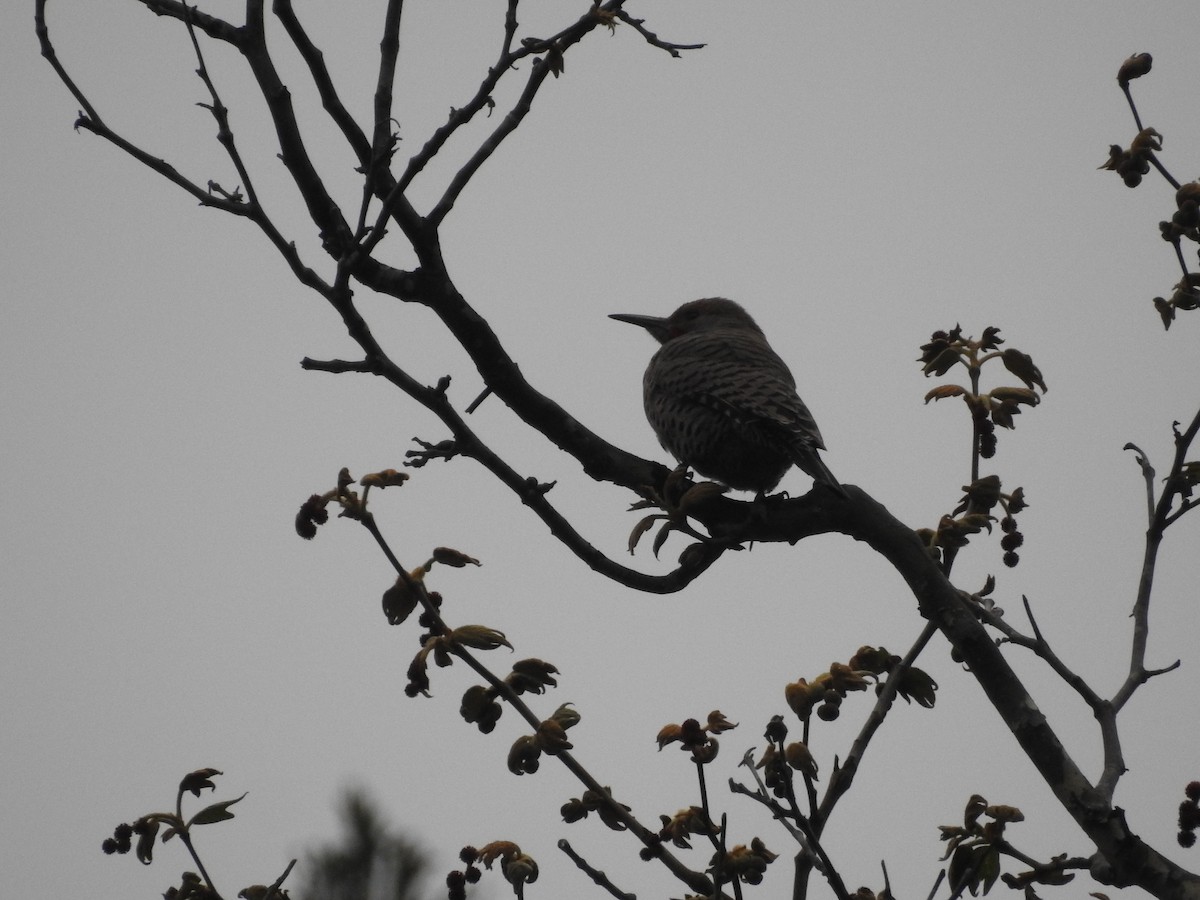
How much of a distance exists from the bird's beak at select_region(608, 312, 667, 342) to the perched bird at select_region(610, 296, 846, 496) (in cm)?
102

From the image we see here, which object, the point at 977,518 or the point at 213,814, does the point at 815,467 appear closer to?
the point at 977,518

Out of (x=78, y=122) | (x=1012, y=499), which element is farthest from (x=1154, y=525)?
(x=78, y=122)

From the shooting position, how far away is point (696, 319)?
732 cm

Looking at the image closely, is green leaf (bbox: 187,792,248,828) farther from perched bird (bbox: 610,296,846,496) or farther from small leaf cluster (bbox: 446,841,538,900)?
perched bird (bbox: 610,296,846,496)

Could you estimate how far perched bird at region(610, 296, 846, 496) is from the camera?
15.9 feet

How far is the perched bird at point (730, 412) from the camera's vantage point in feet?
15.9

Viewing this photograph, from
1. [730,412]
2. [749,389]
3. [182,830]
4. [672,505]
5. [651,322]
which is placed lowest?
[182,830]

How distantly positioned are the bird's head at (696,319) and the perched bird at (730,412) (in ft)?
2.90

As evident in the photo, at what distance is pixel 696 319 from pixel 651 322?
29cm

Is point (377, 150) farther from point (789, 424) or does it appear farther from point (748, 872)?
point (789, 424)

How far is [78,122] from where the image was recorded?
9.51 feet

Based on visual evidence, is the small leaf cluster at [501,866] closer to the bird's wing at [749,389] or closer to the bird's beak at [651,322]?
the bird's wing at [749,389]

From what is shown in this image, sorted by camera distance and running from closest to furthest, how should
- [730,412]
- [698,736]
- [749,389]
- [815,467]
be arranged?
[698,736]
[815,467]
[730,412]
[749,389]

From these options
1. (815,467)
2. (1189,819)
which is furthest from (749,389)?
(1189,819)
